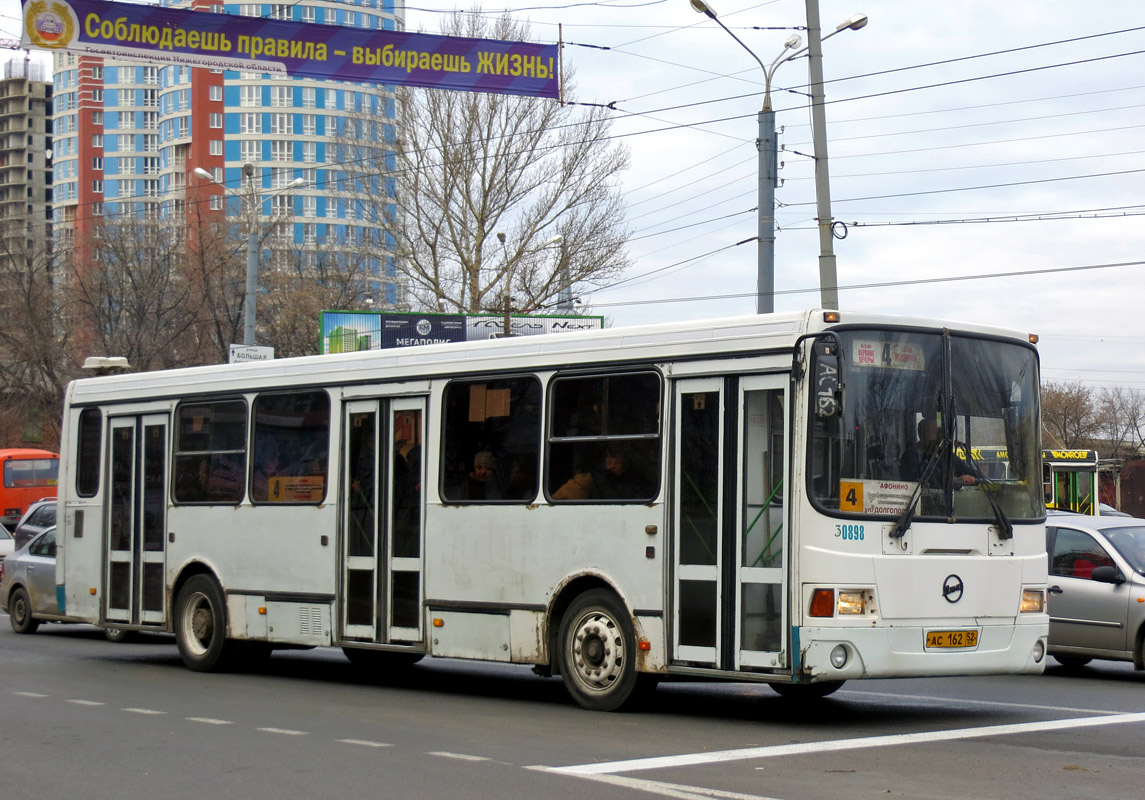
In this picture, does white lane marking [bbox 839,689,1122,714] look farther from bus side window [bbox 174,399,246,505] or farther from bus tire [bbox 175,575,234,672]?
bus side window [bbox 174,399,246,505]

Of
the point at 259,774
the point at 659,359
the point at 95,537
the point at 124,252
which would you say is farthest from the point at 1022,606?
the point at 124,252

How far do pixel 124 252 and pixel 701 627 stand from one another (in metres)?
52.2

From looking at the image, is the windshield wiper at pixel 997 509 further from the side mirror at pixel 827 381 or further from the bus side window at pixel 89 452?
the bus side window at pixel 89 452

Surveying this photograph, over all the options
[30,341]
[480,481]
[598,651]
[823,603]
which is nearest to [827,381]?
[823,603]

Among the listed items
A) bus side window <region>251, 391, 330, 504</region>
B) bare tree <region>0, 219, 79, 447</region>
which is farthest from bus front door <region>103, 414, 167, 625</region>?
bare tree <region>0, 219, 79, 447</region>

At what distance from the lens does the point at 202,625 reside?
Result: 14992 mm

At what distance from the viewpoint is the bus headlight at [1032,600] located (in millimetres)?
10633

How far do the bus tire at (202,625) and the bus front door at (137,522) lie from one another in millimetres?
344

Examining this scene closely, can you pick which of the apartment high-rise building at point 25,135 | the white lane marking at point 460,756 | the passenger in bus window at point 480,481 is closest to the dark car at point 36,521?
the passenger in bus window at point 480,481

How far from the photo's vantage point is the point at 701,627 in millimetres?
10297

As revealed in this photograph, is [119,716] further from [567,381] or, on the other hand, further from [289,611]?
[567,381]

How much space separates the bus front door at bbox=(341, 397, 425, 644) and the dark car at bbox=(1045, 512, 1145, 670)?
610cm

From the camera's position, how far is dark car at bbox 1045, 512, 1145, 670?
14062 mm

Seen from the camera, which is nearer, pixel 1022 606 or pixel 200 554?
pixel 1022 606
